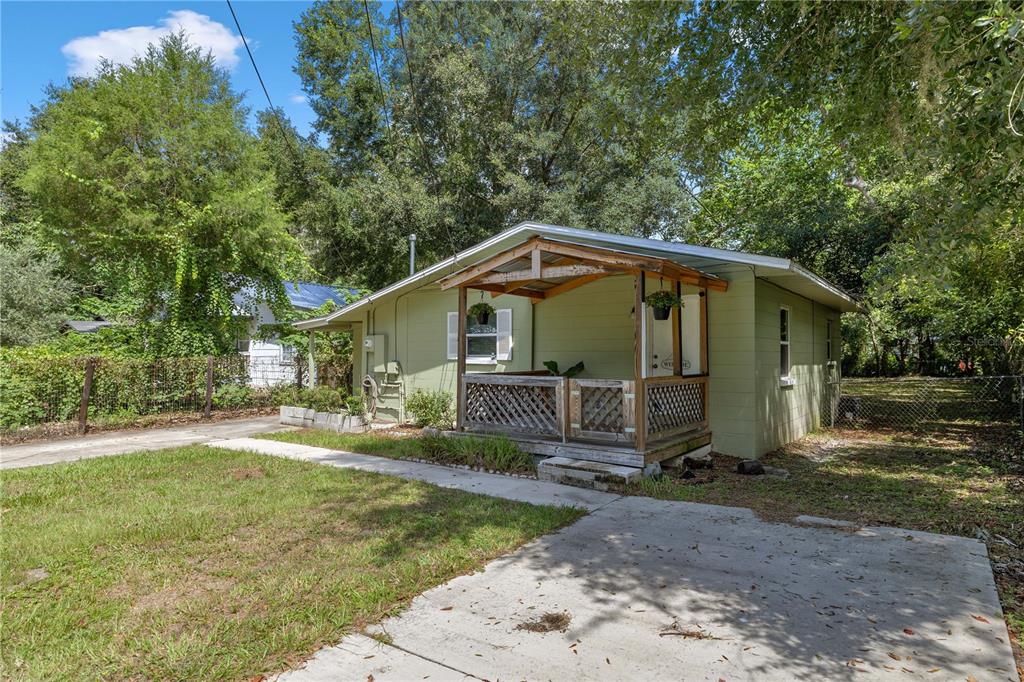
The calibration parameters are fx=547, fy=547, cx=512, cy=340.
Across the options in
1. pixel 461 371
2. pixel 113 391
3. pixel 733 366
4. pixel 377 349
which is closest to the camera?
pixel 733 366

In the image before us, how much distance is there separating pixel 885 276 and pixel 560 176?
16.9m

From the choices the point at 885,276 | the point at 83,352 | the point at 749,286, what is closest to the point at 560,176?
the point at 749,286

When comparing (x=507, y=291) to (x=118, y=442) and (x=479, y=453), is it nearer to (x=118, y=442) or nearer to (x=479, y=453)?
(x=479, y=453)

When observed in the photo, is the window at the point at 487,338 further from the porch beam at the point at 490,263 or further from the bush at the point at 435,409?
the porch beam at the point at 490,263

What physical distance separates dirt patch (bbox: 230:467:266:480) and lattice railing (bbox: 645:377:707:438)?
194 inches

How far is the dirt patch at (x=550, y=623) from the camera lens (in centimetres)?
309

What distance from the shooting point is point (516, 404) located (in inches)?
315

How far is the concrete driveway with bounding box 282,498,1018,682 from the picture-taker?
271 cm

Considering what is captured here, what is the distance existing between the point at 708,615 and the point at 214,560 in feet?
11.4

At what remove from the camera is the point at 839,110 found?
20.8ft

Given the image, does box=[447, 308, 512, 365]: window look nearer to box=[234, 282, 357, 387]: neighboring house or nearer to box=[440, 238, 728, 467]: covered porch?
box=[440, 238, 728, 467]: covered porch

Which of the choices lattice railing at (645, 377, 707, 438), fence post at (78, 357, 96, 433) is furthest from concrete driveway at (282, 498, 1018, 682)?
fence post at (78, 357, 96, 433)

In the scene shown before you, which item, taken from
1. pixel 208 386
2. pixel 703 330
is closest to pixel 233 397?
pixel 208 386

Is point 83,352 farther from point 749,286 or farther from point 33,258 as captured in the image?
point 749,286
